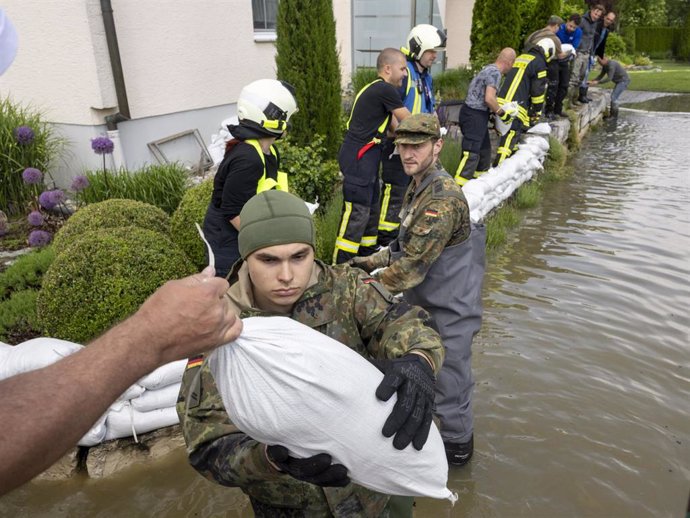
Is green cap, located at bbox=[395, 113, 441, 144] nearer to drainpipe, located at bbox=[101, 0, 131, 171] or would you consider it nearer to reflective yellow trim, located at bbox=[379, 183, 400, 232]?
reflective yellow trim, located at bbox=[379, 183, 400, 232]

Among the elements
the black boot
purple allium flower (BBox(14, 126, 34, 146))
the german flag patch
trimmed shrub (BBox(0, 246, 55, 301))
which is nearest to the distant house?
purple allium flower (BBox(14, 126, 34, 146))

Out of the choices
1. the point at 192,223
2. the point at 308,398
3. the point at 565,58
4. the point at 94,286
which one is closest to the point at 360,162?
the point at 192,223

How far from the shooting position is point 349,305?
1761 millimetres

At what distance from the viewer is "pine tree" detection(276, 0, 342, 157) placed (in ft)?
20.5

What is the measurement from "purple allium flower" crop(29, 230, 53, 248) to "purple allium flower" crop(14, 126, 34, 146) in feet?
3.30

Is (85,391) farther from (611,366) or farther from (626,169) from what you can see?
(626,169)

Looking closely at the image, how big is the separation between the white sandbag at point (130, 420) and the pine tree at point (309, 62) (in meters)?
4.32

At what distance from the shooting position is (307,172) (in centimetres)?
577

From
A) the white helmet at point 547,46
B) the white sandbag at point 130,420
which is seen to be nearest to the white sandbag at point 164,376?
the white sandbag at point 130,420

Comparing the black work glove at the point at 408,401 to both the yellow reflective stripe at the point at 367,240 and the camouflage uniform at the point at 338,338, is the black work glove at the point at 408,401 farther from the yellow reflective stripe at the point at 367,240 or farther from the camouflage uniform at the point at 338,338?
the yellow reflective stripe at the point at 367,240

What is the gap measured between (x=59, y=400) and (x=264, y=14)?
8.47m

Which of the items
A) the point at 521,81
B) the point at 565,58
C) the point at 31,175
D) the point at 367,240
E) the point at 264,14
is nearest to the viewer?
the point at 31,175

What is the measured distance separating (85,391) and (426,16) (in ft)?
42.7

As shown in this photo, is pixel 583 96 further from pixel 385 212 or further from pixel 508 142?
pixel 385 212
